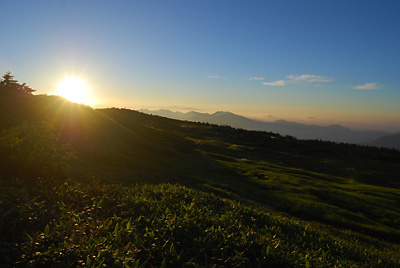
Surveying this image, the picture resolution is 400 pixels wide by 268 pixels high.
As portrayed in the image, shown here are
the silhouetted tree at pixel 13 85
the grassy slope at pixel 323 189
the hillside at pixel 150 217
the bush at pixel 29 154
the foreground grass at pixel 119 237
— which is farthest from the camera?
the silhouetted tree at pixel 13 85

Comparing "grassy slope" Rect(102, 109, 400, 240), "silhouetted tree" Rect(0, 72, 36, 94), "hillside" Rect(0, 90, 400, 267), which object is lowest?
"grassy slope" Rect(102, 109, 400, 240)

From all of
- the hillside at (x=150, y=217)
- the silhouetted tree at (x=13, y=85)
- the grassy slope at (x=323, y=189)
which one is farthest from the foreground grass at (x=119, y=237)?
the silhouetted tree at (x=13, y=85)

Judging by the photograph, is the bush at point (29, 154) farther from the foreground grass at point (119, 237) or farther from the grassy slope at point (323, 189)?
the grassy slope at point (323, 189)

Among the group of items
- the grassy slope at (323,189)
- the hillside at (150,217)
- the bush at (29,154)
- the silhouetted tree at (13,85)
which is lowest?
the grassy slope at (323,189)

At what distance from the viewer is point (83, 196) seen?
12.9 m

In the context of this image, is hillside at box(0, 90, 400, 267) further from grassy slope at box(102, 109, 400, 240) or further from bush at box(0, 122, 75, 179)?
grassy slope at box(102, 109, 400, 240)

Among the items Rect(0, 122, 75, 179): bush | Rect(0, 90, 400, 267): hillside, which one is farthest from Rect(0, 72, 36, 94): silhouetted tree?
Rect(0, 122, 75, 179): bush

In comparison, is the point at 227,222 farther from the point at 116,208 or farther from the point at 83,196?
the point at 83,196

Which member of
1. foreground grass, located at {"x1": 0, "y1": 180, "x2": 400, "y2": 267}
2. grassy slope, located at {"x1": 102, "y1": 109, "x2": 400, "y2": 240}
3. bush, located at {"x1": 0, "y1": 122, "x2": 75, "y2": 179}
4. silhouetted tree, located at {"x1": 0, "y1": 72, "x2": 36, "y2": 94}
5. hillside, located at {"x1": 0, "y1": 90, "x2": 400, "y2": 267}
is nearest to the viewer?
foreground grass, located at {"x1": 0, "y1": 180, "x2": 400, "y2": 267}

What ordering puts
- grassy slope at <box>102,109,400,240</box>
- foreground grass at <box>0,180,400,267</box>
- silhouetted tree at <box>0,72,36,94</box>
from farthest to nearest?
silhouetted tree at <box>0,72,36,94</box> < grassy slope at <box>102,109,400,240</box> < foreground grass at <box>0,180,400,267</box>

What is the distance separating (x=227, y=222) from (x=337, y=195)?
1132 inches

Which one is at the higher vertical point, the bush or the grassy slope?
the bush

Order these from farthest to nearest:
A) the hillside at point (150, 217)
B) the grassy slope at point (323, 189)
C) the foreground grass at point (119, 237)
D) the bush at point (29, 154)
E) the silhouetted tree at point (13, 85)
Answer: the silhouetted tree at point (13, 85) → the grassy slope at point (323, 189) → the bush at point (29, 154) → the hillside at point (150, 217) → the foreground grass at point (119, 237)

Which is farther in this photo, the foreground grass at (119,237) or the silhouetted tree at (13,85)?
the silhouetted tree at (13,85)
